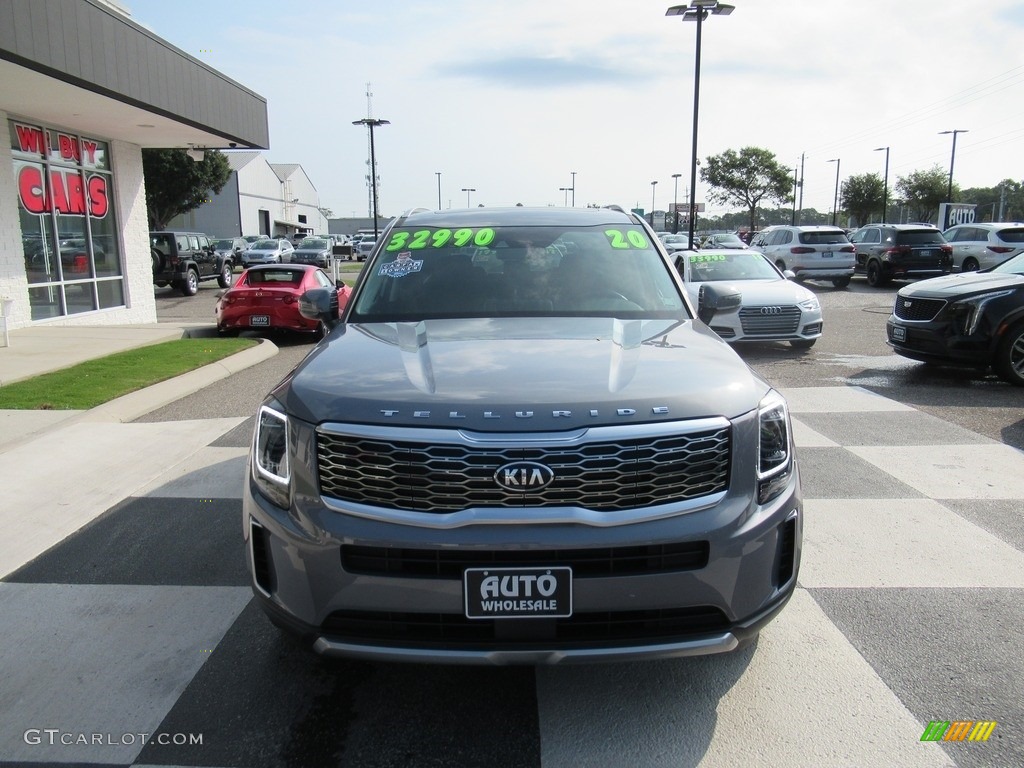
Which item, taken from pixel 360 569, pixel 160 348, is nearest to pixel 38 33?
pixel 160 348

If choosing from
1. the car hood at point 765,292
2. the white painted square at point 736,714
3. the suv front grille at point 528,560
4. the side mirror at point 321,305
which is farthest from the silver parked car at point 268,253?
the suv front grille at point 528,560

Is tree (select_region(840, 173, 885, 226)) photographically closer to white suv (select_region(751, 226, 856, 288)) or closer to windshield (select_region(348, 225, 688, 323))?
white suv (select_region(751, 226, 856, 288))

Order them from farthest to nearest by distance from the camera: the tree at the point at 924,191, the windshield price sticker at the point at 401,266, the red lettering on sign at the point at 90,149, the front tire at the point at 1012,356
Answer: the tree at the point at 924,191
the red lettering on sign at the point at 90,149
the front tire at the point at 1012,356
the windshield price sticker at the point at 401,266

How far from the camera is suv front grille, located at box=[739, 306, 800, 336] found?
11258 millimetres

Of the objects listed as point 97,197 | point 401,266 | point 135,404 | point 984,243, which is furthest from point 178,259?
point 984,243

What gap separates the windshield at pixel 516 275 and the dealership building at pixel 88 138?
8114 mm

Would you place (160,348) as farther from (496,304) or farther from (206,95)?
(496,304)

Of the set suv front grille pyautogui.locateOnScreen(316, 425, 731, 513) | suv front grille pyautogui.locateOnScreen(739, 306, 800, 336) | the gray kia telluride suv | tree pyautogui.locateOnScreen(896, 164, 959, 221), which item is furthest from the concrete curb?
tree pyautogui.locateOnScreen(896, 164, 959, 221)

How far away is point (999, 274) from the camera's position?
9.59 metres

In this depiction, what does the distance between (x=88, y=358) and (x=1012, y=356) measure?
37.2ft

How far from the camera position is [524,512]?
2.48 metres

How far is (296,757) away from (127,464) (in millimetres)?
4193

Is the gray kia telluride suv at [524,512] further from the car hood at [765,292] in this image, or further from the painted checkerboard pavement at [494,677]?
the car hood at [765,292]
